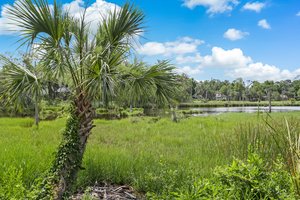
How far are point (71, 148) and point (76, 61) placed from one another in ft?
3.61

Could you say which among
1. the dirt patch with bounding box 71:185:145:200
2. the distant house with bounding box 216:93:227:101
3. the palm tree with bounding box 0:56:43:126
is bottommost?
the dirt patch with bounding box 71:185:145:200

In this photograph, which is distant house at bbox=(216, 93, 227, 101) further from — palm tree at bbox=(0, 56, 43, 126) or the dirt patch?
palm tree at bbox=(0, 56, 43, 126)

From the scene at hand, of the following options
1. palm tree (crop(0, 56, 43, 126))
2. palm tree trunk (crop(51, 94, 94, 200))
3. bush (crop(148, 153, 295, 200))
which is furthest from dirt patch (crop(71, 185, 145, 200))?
palm tree (crop(0, 56, 43, 126))

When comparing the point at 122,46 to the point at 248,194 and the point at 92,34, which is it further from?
the point at 248,194

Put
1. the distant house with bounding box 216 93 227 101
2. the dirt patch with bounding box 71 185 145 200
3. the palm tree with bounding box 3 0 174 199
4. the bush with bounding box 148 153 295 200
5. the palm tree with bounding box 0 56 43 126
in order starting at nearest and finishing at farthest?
the bush with bounding box 148 153 295 200 < the palm tree with bounding box 3 0 174 199 < the palm tree with bounding box 0 56 43 126 < the dirt patch with bounding box 71 185 145 200 < the distant house with bounding box 216 93 227 101

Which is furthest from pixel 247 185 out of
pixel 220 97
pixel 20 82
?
pixel 220 97

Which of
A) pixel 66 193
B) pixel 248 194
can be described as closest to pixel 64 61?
pixel 66 193

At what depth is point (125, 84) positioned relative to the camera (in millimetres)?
3354

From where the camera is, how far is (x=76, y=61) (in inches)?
126

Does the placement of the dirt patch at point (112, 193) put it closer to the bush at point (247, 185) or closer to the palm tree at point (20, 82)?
the bush at point (247, 185)

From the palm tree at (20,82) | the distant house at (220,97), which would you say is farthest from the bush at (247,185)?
the distant house at (220,97)

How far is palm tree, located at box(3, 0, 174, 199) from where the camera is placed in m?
3.02

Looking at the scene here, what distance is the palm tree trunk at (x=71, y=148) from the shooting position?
308 cm

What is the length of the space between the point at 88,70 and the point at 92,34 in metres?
0.88
